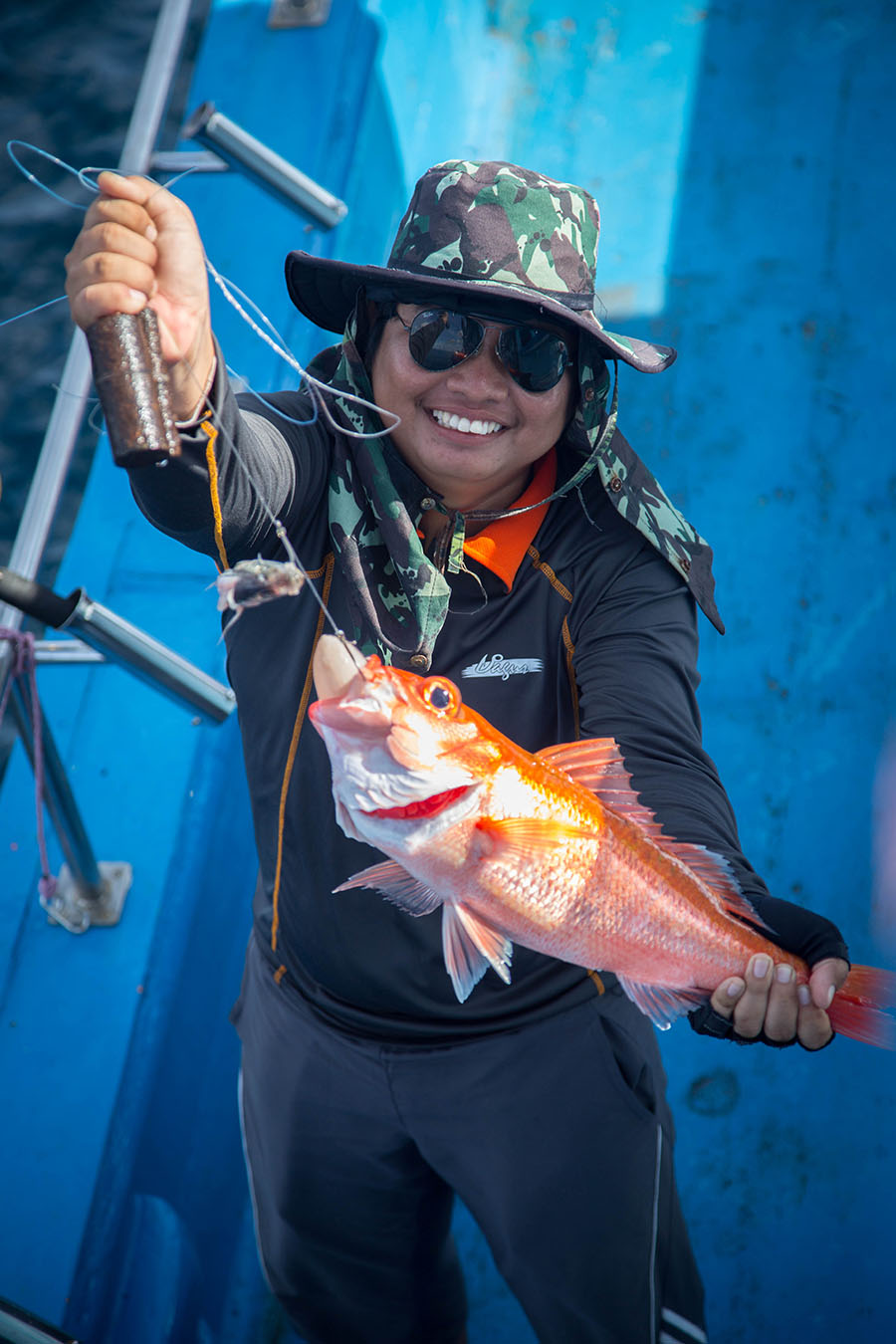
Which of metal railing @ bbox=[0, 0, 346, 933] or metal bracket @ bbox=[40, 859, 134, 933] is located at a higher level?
metal railing @ bbox=[0, 0, 346, 933]

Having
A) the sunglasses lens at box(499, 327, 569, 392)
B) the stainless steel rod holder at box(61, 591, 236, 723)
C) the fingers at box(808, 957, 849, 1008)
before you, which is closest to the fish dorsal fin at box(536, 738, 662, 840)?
the fingers at box(808, 957, 849, 1008)

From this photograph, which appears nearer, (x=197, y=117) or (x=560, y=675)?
(x=560, y=675)

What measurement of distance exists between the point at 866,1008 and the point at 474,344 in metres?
1.47

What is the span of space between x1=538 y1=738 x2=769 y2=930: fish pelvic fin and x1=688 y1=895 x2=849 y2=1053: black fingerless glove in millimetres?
28

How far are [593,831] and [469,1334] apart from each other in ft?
8.75

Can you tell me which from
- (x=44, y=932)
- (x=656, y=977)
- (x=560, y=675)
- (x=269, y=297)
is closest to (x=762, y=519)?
(x=269, y=297)

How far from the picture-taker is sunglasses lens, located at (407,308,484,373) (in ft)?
6.78

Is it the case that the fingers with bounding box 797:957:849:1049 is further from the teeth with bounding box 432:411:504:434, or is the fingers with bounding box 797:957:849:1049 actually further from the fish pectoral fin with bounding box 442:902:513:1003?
the teeth with bounding box 432:411:504:434

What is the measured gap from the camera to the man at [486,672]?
82.8 inches

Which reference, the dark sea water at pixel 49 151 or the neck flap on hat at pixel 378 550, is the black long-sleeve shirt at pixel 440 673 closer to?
the neck flap on hat at pixel 378 550

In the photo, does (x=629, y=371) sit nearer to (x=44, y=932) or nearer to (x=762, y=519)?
(x=762, y=519)

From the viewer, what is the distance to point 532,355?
2100 mm

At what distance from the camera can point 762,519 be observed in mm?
4309

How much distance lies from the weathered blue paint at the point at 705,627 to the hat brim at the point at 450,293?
1.20 metres
